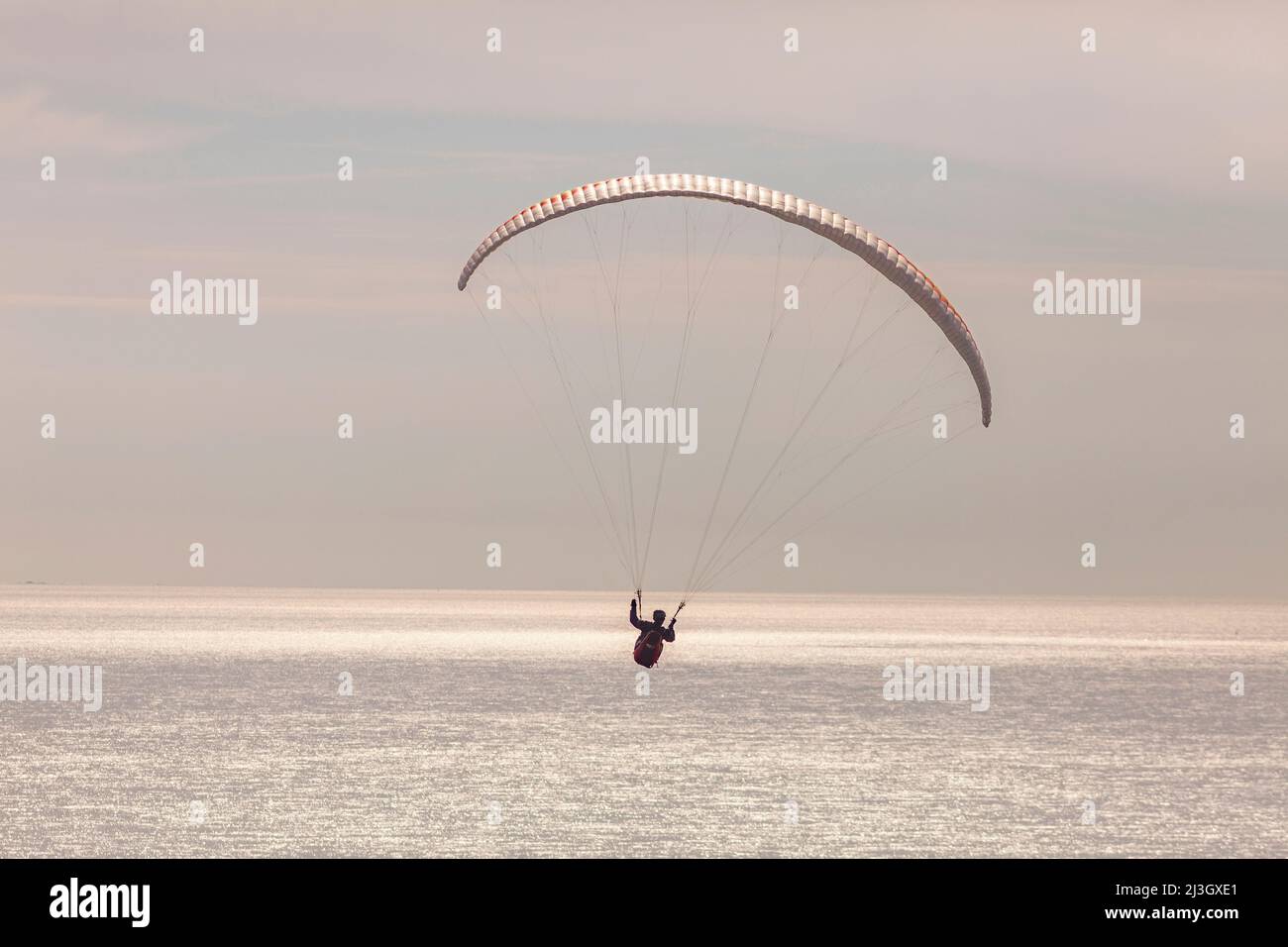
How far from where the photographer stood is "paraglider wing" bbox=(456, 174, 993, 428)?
1209 inches

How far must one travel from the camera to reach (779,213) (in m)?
31.3

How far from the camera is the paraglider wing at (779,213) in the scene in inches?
1209

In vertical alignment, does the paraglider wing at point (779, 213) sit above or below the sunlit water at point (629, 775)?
above

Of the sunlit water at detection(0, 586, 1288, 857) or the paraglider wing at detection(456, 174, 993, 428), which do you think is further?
the sunlit water at detection(0, 586, 1288, 857)

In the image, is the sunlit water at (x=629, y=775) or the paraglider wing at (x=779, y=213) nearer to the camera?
the paraglider wing at (x=779, y=213)

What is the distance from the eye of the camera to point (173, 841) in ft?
171

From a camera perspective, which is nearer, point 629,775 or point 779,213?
point 779,213

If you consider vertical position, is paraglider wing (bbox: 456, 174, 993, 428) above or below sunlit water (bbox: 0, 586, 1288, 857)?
above

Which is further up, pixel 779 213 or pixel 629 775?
pixel 779 213
